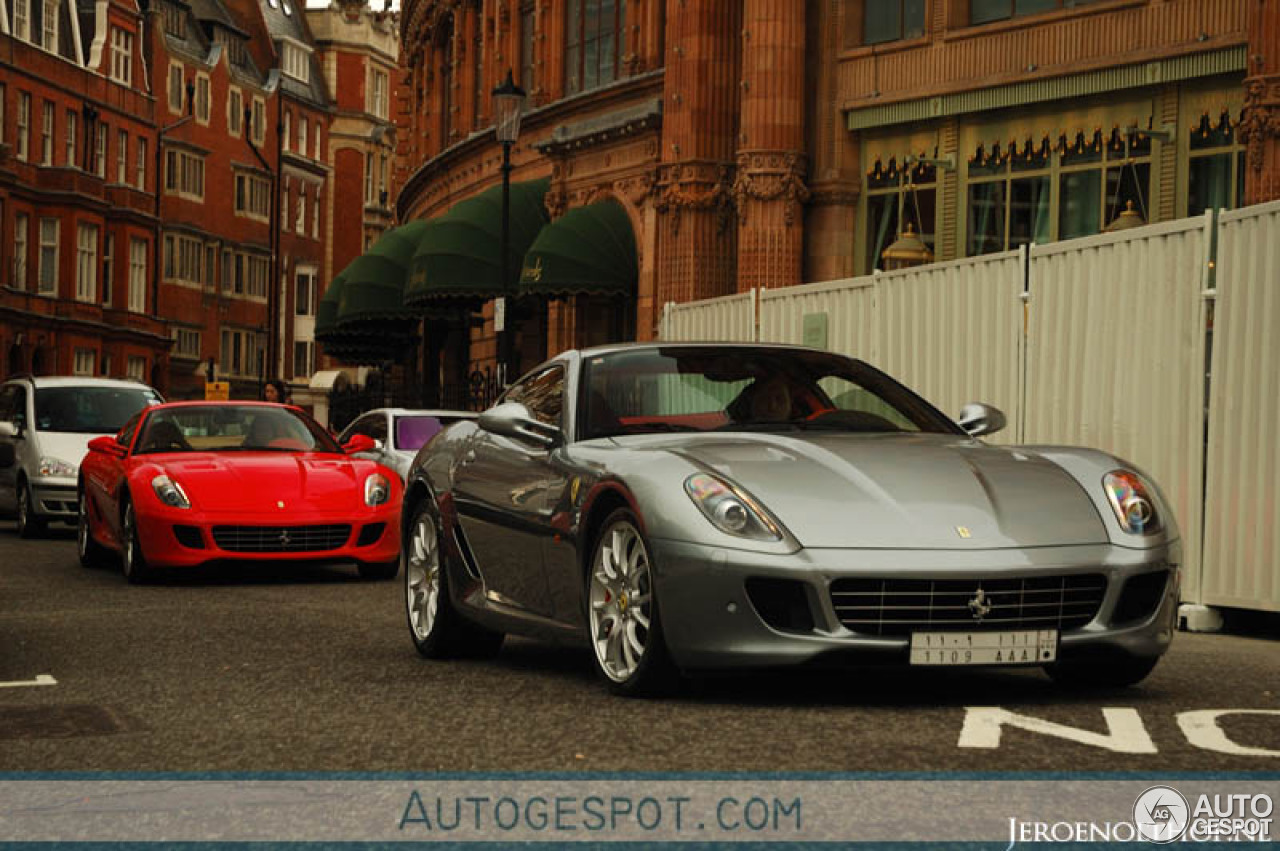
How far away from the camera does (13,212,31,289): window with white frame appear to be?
64.2 metres

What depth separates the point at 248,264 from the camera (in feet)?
287

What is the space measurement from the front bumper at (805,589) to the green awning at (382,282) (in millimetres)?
34495

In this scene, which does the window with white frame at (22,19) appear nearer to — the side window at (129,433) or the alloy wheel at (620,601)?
the side window at (129,433)

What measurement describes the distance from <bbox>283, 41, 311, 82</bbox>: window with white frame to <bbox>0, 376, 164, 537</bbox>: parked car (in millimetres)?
72822

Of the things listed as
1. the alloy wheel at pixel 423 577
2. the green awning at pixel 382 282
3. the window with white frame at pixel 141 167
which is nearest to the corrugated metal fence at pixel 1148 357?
the alloy wheel at pixel 423 577

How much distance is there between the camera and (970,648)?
7.22m

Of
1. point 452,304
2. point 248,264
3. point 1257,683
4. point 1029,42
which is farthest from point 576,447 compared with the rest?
point 248,264

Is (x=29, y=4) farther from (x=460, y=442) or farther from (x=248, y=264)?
(x=460, y=442)

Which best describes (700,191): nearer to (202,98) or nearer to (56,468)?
(56,468)

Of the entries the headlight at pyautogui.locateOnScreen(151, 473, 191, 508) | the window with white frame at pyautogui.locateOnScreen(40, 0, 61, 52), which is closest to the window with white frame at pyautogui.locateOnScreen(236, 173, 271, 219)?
the window with white frame at pyautogui.locateOnScreen(40, 0, 61, 52)

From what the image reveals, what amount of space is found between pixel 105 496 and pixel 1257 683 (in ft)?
31.5

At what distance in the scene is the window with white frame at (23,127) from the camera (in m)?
64.6

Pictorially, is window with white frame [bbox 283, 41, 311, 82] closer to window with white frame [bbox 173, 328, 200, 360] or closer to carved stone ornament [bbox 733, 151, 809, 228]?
window with white frame [bbox 173, 328, 200, 360]

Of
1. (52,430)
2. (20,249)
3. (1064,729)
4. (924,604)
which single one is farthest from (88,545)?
(20,249)
